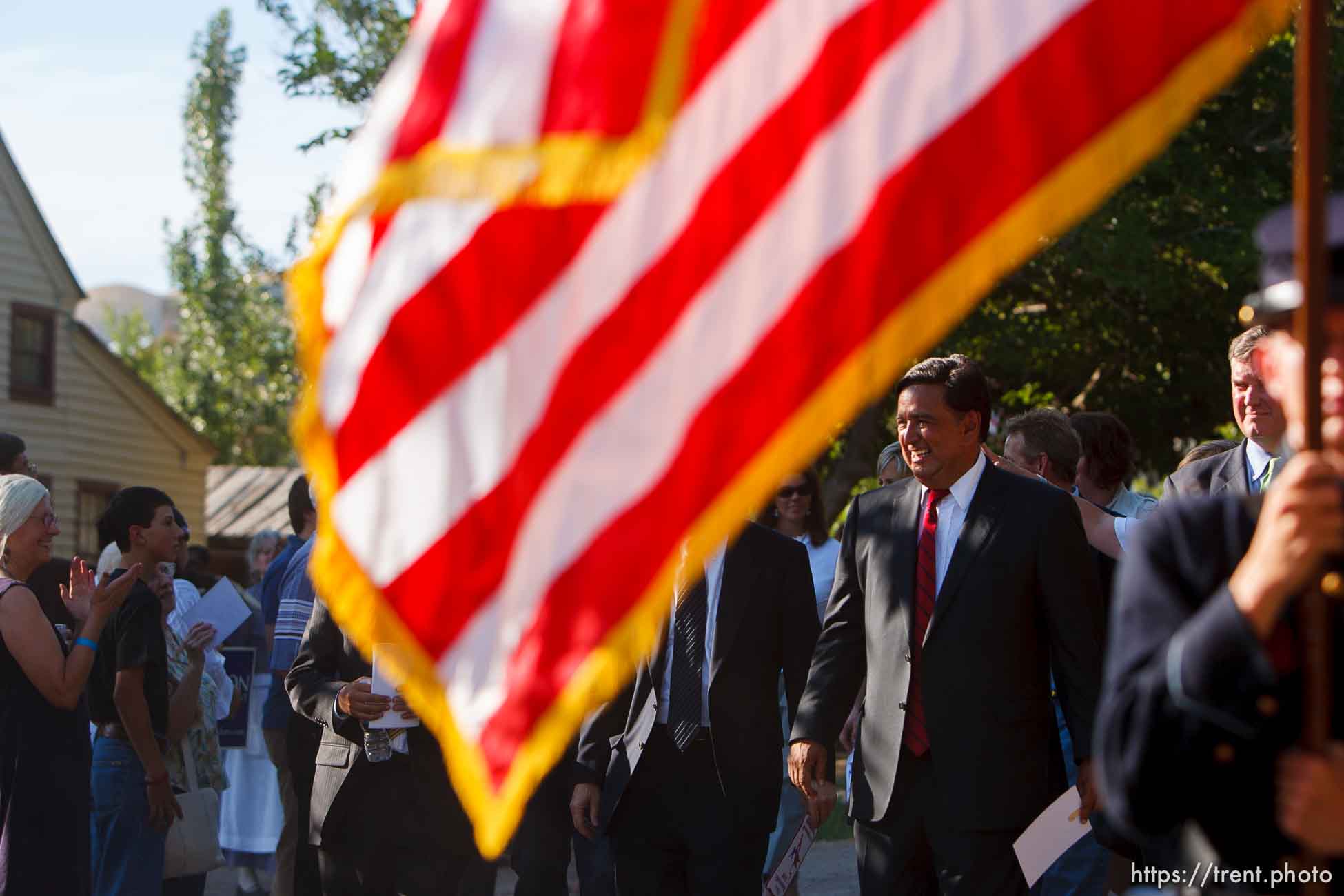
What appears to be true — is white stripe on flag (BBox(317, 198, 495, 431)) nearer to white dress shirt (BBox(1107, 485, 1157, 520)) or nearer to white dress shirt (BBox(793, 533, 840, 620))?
white dress shirt (BBox(1107, 485, 1157, 520))

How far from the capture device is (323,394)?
337cm

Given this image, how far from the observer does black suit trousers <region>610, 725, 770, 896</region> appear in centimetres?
666

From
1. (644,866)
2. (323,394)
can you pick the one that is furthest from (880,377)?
(644,866)

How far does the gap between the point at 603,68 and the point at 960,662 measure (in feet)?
10.4

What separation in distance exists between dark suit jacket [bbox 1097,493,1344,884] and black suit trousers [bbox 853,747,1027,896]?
2.97m

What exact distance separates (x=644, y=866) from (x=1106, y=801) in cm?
419

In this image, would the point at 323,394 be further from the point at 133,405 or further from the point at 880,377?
the point at 133,405

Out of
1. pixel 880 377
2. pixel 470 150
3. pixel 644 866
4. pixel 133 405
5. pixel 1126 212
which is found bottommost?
pixel 644 866

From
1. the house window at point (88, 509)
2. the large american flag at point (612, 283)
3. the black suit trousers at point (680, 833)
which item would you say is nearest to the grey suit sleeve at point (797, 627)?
the black suit trousers at point (680, 833)

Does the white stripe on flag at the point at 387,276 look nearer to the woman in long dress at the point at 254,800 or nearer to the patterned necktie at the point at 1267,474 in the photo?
the patterned necktie at the point at 1267,474

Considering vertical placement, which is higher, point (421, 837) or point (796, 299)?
point (796, 299)

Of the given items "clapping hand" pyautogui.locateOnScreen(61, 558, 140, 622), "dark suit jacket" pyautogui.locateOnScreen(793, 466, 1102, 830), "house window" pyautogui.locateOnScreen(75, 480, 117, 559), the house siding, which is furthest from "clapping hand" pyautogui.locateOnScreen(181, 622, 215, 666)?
"house window" pyautogui.locateOnScreen(75, 480, 117, 559)

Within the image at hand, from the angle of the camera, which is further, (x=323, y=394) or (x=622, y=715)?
(x=622, y=715)

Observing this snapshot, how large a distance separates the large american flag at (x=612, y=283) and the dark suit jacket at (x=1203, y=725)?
69 centimetres
